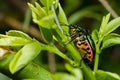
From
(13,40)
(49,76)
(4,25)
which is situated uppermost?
(4,25)

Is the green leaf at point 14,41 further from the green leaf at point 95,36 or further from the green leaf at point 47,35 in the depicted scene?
the green leaf at point 95,36

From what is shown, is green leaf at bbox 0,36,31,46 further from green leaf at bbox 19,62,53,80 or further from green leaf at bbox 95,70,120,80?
green leaf at bbox 95,70,120,80

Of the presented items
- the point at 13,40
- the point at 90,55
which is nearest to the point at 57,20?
the point at 13,40

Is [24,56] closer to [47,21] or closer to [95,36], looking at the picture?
[47,21]

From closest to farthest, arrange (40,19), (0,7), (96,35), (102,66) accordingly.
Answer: (40,19) → (96,35) → (102,66) → (0,7)

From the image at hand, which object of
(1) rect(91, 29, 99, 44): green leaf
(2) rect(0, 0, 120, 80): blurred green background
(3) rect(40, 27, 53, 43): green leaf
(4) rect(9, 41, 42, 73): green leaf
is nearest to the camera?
(4) rect(9, 41, 42, 73): green leaf

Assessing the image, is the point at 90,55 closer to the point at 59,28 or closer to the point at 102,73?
the point at 102,73

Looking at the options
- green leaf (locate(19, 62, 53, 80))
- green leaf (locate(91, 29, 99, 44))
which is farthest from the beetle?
green leaf (locate(19, 62, 53, 80))
